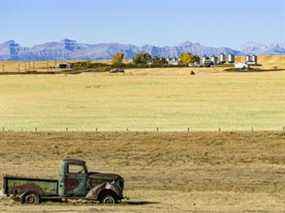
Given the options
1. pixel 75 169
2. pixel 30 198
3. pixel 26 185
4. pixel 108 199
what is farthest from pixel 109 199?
pixel 26 185

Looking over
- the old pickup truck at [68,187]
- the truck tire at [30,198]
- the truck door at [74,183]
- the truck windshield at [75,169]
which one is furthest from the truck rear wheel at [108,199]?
the truck tire at [30,198]

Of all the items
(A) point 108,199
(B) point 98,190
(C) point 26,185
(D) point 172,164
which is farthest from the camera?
(D) point 172,164

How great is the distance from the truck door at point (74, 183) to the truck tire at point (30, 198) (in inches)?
33.4

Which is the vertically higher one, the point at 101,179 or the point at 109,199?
the point at 101,179

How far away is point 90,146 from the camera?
A: 42.3 m

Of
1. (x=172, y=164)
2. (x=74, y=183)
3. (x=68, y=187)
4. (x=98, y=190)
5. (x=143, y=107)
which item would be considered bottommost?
(x=172, y=164)

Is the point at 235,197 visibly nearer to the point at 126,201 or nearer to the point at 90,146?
the point at 126,201

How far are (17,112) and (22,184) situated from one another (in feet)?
129

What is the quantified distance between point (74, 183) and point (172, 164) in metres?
12.6

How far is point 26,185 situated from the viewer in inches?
987

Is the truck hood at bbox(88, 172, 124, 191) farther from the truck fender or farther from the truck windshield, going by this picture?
the truck windshield

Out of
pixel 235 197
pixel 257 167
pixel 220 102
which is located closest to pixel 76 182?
pixel 235 197

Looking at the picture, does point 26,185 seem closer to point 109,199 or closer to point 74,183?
point 74,183

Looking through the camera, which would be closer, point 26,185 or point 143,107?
point 26,185
